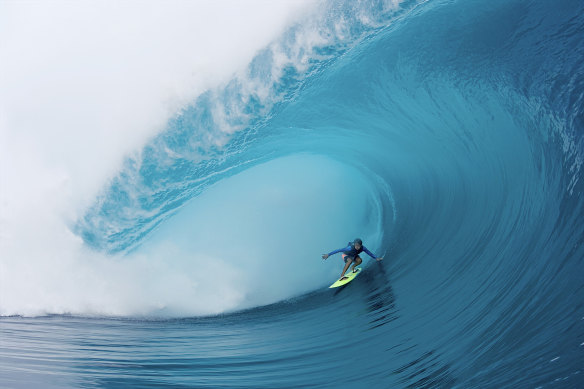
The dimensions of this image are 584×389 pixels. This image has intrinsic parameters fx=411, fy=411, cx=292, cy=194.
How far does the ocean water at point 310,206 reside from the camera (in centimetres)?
562

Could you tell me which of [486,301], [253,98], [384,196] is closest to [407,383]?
[486,301]

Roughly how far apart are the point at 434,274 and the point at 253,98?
234 inches

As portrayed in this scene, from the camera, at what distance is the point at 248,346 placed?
21.2ft

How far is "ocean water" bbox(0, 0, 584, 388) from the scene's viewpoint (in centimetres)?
562

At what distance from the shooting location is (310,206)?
29.0 feet

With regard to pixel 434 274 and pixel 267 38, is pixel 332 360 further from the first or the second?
pixel 267 38

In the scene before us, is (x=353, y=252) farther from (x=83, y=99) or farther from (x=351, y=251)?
(x=83, y=99)

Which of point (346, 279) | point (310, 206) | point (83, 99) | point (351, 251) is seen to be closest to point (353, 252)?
point (351, 251)

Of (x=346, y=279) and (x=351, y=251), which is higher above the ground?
(x=351, y=251)

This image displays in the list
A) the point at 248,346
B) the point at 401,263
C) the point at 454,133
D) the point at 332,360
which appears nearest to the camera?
the point at 332,360

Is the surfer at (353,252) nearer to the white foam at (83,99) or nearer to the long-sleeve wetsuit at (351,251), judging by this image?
the long-sleeve wetsuit at (351,251)

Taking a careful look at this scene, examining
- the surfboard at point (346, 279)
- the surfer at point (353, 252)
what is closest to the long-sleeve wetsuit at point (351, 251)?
the surfer at point (353, 252)

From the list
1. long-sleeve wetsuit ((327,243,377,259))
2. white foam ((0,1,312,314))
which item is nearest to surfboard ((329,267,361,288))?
long-sleeve wetsuit ((327,243,377,259))

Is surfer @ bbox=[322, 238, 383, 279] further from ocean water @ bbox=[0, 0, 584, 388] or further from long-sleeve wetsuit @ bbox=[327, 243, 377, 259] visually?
ocean water @ bbox=[0, 0, 584, 388]
